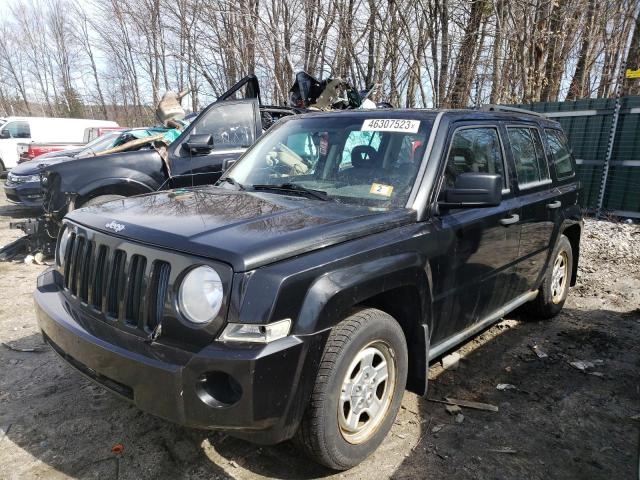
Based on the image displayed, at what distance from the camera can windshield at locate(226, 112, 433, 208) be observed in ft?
9.83

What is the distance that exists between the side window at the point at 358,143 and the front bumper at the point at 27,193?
800 cm

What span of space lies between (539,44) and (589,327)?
9614mm

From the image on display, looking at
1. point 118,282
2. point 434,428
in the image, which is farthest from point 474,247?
point 118,282

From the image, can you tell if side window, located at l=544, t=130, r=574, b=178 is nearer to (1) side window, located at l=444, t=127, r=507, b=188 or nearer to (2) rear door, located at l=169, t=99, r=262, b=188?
(1) side window, located at l=444, t=127, r=507, b=188

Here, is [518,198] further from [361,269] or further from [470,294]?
[361,269]

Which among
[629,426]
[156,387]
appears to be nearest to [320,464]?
[156,387]

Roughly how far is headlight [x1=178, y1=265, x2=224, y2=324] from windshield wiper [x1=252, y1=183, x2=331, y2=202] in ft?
3.66

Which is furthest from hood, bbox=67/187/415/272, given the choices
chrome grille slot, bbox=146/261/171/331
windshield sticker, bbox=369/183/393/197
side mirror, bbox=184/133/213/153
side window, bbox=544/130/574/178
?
side mirror, bbox=184/133/213/153

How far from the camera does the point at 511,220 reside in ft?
11.6

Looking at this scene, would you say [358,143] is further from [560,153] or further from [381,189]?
[560,153]

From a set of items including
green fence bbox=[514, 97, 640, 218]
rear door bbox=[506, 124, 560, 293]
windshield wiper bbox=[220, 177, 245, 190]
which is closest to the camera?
windshield wiper bbox=[220, 177, 245, 190]

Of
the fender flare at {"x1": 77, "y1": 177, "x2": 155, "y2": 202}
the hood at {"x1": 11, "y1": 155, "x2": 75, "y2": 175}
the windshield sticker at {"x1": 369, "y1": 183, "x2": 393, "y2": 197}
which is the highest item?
the windshield sticker at {"x1": 369, "y1": 183, "x2": 393, "y2": 197}

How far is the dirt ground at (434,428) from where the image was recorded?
2.56 meters

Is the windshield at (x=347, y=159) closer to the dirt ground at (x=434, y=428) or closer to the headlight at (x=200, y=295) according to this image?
the headlight at (x=200, y=295)
